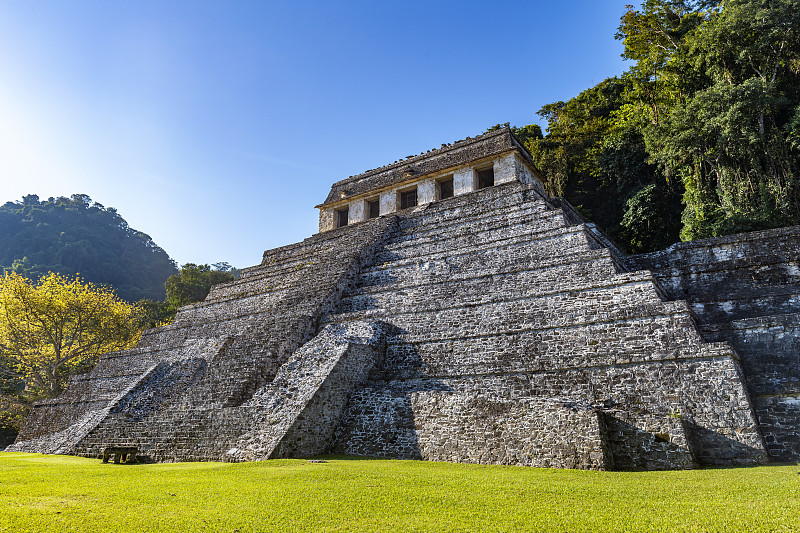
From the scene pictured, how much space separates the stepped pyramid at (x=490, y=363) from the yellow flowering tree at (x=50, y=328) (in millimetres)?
5144

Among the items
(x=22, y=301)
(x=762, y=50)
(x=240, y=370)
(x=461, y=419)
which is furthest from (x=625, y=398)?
(x=22, y=301)

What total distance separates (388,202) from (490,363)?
1327cm

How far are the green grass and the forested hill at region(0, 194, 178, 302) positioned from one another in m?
53.0

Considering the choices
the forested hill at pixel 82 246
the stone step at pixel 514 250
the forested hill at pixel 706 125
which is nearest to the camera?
the stone step at pixel 514 250

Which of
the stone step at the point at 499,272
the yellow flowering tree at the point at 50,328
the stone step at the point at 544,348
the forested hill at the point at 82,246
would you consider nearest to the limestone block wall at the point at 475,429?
the stone step at the point at 544,348

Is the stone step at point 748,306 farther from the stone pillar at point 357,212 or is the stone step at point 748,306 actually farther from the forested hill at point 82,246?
the forested hill at point 82,246

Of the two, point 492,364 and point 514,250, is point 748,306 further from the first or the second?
point 492,364

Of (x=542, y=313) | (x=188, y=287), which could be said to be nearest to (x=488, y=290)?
(x=542, y=313)

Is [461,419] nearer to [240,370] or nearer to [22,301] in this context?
[240,370]

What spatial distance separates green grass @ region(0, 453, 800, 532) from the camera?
155 inches

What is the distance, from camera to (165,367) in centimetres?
1314

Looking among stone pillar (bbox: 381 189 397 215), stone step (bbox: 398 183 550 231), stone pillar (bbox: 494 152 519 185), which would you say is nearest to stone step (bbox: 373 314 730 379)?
stone step (bbox: 398 183 550 231)

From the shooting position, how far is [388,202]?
71.7 feet

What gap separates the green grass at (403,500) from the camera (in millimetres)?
3938
